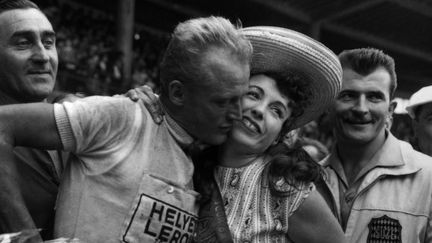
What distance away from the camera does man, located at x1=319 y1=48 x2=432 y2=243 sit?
116 inches

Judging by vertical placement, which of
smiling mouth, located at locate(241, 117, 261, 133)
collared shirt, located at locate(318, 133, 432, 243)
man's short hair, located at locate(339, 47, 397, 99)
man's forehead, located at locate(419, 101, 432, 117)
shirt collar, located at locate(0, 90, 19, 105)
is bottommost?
collared shirt, located at locate(318, 133, 432, 243)

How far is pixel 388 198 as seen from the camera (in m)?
3.01

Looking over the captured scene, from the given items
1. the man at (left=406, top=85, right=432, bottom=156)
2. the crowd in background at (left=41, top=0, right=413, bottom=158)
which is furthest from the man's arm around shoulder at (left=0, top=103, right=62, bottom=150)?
the crowd in background at (left=41, top=0, right=413, bottom=158)

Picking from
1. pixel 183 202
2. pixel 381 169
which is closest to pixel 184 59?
pixel 183 202

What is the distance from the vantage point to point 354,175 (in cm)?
322

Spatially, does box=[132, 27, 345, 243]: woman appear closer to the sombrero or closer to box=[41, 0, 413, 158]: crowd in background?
the sombrero

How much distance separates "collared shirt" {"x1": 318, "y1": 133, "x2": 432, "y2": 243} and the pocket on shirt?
44.4 inches

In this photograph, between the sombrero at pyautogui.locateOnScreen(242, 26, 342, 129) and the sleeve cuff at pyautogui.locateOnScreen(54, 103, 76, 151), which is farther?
the sombrero at pyautogui.locateOnScreen(242, 26, 342, 129)

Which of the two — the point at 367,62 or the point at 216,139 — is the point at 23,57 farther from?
the point at 367,62

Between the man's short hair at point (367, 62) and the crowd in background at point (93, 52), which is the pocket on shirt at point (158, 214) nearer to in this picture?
the man's short hair at point (367, 62)

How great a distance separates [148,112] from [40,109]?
15.1 inches

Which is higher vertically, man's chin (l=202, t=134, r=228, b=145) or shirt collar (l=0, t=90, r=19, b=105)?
shirt collar (l=0, t=90, r=19, b=105)

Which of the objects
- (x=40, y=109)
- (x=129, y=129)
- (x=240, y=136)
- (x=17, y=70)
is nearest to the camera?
(x=40, y=109)

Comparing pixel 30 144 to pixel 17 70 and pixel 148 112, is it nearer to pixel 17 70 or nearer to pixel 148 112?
pixel 148 112
